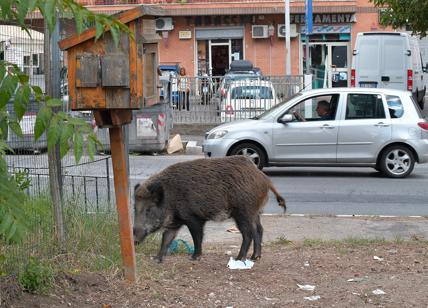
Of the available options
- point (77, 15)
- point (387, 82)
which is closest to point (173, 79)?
point (387, 82)

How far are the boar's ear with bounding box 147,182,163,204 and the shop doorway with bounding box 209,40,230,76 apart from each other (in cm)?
3154

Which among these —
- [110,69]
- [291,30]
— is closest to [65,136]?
[110,69]

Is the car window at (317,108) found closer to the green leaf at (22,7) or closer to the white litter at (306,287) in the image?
the white litter at (306,287)

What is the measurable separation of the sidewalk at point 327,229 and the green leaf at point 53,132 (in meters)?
4.72

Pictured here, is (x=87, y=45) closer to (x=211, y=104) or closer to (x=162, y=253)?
(x=162, y=253)

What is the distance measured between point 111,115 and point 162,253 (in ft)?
5.48

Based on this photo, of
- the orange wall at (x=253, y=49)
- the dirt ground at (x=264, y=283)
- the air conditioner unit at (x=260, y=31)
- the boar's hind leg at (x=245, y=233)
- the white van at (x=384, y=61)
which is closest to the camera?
the dirt ground at (x=264, y=283)

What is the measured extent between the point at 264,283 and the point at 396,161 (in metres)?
9.01

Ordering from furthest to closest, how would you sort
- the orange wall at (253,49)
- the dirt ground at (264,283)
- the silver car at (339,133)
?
the orange wall at (253,49) < the silver car at (339,133) < the dirt ground at (264,283)

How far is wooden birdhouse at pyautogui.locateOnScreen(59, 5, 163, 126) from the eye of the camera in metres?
5.61

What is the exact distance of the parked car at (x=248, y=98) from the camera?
21.0 meters

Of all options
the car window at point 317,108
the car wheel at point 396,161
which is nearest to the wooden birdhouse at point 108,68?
the car window at point 317,108

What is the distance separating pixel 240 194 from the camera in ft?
22.8

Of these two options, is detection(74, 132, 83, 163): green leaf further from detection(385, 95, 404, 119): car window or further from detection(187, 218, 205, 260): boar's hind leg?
detection(385, 95, 404, 119): car window
